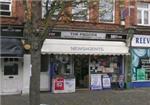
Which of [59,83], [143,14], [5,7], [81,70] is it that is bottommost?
[59,83]

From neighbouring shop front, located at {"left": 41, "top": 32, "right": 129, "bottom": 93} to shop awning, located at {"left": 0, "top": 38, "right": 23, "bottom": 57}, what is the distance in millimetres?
1596

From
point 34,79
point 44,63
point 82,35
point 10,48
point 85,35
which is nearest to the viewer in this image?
point 34,79

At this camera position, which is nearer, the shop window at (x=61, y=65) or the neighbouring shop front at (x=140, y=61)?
the shop window at (x=61, y=65)

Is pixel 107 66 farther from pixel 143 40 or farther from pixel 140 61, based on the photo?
pixel 143 40

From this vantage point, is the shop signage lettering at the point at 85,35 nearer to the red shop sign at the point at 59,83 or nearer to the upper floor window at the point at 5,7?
the red shop sign at the point at 59,83

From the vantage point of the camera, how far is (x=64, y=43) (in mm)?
24250

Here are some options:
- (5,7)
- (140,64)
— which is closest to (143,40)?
(140,64)

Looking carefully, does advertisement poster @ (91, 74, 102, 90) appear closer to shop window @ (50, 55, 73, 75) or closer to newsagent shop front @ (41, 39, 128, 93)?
newsagent shop front @ (41, 39, 128, 93)

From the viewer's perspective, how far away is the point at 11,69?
2311 centimetres

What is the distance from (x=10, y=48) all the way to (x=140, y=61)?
369 inches

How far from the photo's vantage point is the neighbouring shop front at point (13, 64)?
72.3 feet

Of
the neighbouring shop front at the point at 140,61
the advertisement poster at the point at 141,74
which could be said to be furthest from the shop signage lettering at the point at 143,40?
the advertisement poster at the point at 141,74

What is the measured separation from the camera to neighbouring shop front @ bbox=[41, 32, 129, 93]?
78.8 ft

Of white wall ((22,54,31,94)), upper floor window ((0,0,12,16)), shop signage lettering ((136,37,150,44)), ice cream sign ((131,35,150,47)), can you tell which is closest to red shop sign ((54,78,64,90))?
white wall ((22,54,31,94))
